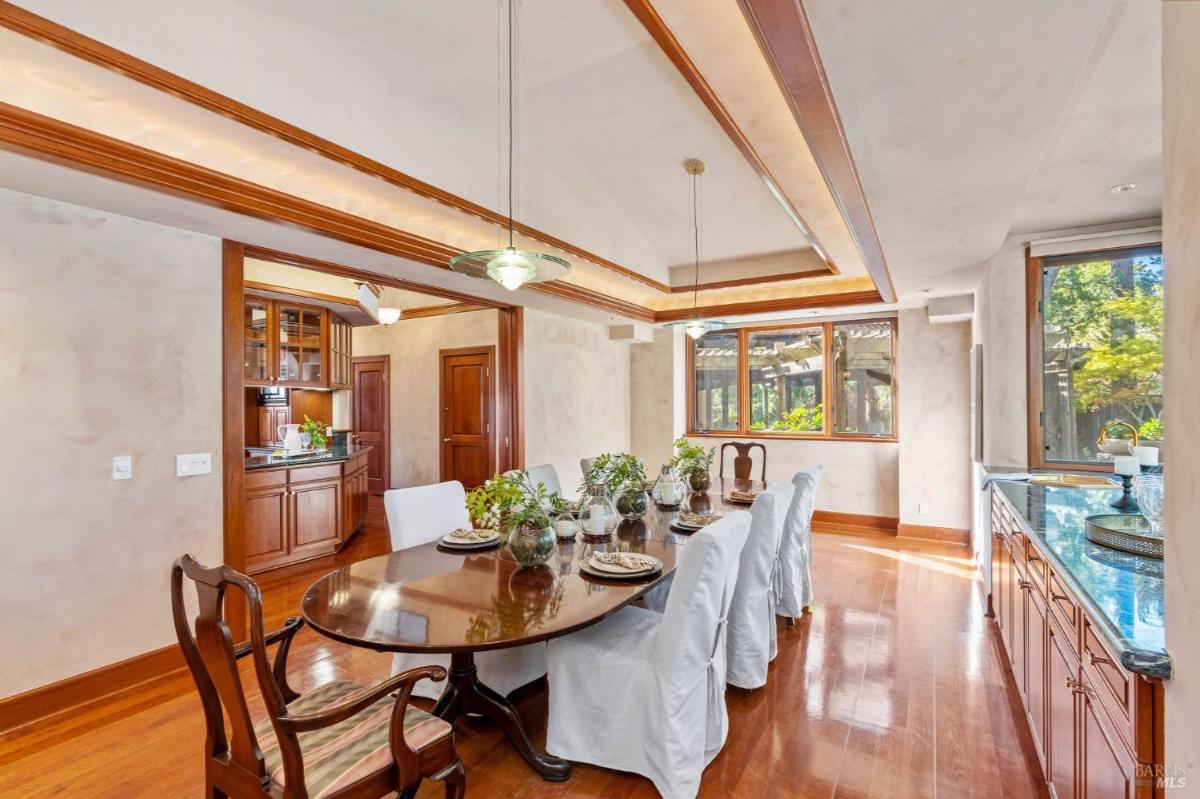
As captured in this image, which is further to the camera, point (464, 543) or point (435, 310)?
point (435, 310)

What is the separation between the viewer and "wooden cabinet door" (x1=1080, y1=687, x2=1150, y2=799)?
1211 millimetres

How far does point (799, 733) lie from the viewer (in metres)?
2.42

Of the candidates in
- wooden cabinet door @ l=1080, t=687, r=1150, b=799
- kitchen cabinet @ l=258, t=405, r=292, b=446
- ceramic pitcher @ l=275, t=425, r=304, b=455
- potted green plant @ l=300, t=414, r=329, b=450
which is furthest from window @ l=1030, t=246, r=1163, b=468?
kitchen cabinet @ l=258, t=405, r=292, b=446

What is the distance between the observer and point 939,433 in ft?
18.4

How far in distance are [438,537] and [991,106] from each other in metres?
2.96

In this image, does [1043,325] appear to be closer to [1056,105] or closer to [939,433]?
[939,433]

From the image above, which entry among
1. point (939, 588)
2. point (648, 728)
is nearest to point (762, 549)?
point (648, 728)

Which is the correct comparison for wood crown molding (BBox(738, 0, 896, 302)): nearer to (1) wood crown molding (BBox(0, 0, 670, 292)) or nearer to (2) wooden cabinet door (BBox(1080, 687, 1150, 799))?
(2) wooden cabinet door (BBox(1080, 687, 1150, 799))

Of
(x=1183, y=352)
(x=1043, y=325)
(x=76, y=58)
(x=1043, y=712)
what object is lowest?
(x=1043, y=712)

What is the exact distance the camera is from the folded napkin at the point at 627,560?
2.25 metres

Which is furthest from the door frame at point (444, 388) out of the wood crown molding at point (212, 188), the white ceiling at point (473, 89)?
the white ceiling at point (473, 89)

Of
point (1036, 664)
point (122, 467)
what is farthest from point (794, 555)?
point (122, 467)

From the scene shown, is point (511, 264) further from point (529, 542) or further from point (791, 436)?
point (791, 436)

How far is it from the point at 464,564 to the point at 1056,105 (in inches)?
107
